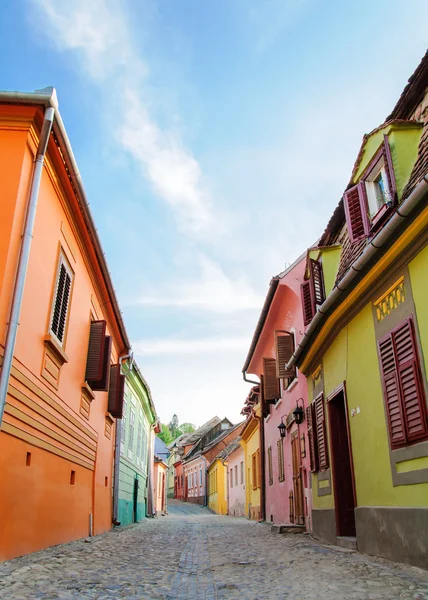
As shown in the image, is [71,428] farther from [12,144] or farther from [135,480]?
[135,480]

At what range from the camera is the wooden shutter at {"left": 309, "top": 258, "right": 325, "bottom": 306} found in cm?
1064

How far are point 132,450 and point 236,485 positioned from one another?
1369 centimetres

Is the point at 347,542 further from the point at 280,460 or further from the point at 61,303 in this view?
the point at 280,460

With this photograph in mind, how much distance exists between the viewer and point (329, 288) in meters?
10.2

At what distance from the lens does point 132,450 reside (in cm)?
1897

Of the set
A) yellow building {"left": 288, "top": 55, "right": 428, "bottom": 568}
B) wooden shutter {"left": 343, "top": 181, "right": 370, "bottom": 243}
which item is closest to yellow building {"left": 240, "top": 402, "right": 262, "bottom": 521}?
yellow building {"left": 288, "top": 55, "right": 428, "bottom": 568}

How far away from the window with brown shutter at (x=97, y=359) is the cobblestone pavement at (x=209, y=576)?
10.9 feet

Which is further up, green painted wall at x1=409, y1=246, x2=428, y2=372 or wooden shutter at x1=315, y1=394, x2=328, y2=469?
green painted wall at x1=409, y1=246, x2=428, y2=372

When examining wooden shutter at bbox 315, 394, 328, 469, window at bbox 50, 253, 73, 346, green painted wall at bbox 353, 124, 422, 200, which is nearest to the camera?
green painted wall at bbox 353, 124, 422, 200

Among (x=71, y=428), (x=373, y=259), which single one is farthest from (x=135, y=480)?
(x=373, y=259)

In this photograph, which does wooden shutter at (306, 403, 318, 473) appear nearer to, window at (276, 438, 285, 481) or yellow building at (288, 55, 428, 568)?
yellow building at (288, 55, 428, 568)

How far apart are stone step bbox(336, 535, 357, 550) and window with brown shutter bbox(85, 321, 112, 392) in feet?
16.8

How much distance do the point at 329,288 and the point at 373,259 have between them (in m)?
3.53

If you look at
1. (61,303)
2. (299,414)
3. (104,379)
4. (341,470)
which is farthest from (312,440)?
(61,303)
